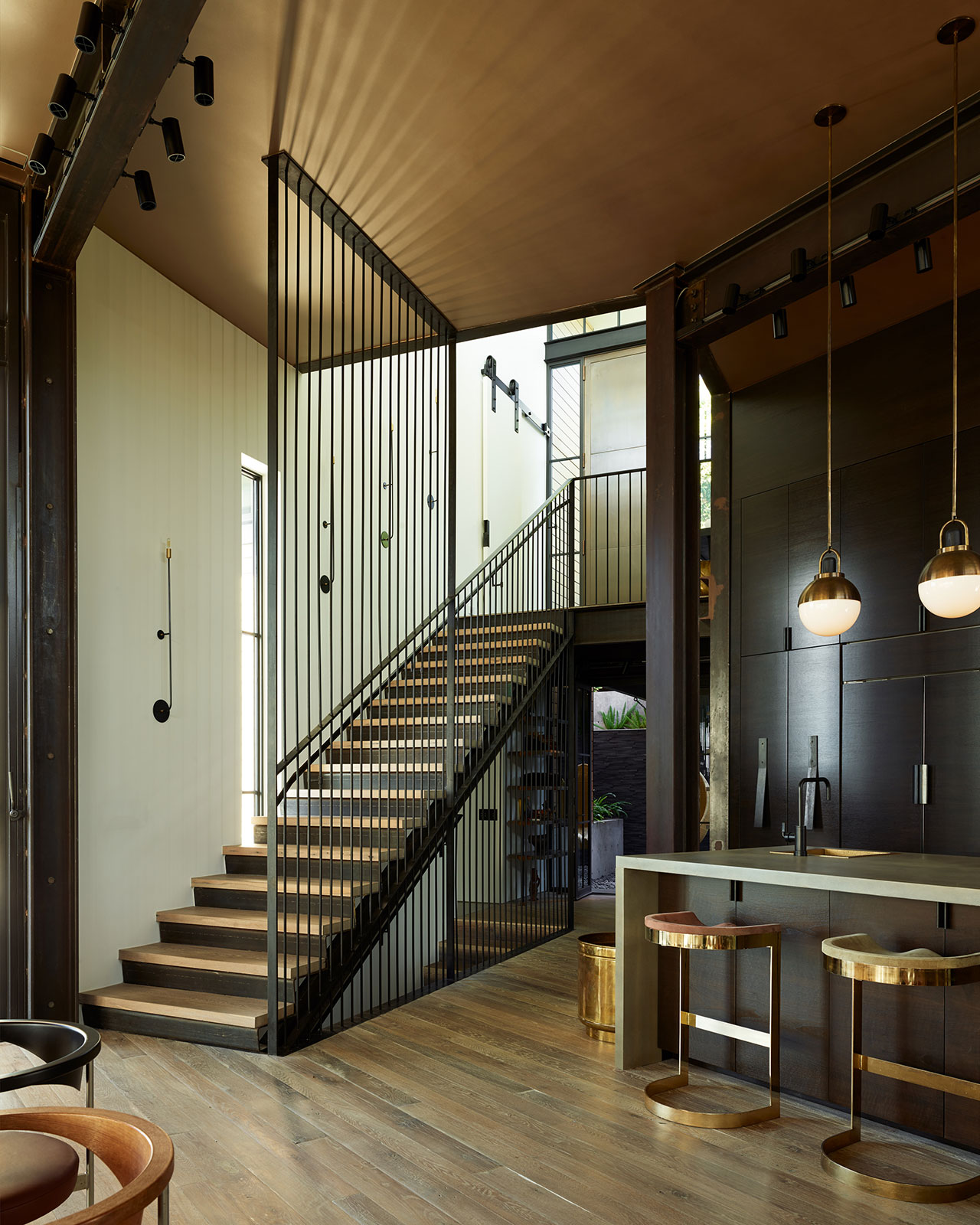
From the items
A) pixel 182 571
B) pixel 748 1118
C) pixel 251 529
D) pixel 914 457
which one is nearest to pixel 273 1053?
pixel 748 1118

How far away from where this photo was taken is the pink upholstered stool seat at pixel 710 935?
3.56 m

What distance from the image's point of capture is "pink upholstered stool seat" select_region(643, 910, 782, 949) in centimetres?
356

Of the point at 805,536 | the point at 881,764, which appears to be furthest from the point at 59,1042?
the point at 805,536

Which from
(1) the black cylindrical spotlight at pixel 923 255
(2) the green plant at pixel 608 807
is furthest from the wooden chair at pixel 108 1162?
(2) the green plant at pixel 608 807

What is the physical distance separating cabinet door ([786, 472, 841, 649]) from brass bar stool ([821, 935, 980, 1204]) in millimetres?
3095

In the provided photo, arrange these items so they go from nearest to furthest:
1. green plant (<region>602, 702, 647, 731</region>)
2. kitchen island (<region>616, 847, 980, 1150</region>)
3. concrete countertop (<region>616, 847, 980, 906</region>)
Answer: concrete countertop (<region>616, 847, 980, 906</region>) < kitchen island (<region>616, 847, 980, 1150</region>) < green plant (<region>602, 702, 647, 731</region>)

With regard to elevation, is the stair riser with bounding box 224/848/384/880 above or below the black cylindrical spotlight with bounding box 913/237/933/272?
below

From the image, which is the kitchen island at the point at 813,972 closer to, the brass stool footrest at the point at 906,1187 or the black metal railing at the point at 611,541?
the brass stool footrest at the point at 906,1187

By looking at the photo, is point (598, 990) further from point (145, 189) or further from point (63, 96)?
point (63, 96)

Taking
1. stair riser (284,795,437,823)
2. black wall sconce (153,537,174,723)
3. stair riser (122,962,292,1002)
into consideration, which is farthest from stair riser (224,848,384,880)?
black wall sconce (153,537,174,723)

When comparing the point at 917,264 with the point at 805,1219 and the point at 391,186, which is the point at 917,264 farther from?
the point at 805,1219

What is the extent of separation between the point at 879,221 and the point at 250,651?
4478 mm

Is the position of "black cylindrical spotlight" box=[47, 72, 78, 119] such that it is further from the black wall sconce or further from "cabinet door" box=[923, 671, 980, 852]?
"cabinet door" box=[923, 671, 980, 852]

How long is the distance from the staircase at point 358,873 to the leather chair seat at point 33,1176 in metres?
2.24
